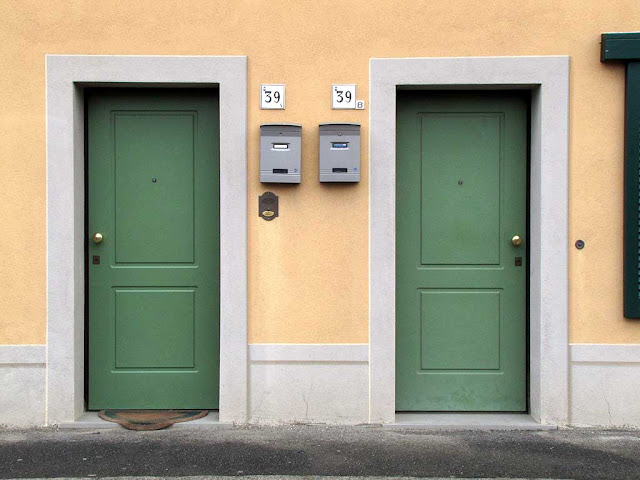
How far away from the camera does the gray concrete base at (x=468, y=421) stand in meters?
4.85

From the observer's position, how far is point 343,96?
481 centimetres

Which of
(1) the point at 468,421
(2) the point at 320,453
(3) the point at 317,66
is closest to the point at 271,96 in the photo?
(3) the point at 317,66

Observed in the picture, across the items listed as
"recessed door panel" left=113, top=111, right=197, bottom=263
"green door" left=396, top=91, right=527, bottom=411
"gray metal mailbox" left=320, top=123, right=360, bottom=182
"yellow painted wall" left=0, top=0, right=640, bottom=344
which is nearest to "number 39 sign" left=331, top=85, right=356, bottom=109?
"yellow painted wall" left=0, top=0, right=640, bottom=344

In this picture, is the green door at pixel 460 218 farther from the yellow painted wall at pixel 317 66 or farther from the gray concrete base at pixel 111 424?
the gray concrete base at pixel 111 424

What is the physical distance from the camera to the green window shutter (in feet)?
15.4

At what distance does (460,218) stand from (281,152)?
54.5 inches

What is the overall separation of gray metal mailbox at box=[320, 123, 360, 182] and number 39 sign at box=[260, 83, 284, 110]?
360 millimetres

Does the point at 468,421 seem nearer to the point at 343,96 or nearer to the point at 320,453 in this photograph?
the point at 320,453

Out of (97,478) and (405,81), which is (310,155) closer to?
(405,81)

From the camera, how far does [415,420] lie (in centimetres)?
494

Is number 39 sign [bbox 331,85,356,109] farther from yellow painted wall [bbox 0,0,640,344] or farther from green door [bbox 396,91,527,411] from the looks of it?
green door [bbox 396,91,527,411]

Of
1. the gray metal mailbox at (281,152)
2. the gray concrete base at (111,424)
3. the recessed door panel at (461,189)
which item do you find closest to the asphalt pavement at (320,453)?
the gray concrete base at (111,424)

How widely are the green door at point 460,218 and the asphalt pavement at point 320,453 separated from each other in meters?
0.72

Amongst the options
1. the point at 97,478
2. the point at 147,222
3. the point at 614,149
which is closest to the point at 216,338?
the point at 147,222
